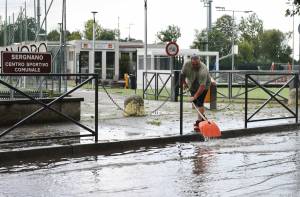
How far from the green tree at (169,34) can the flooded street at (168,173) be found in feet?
230

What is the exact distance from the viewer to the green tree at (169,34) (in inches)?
3191

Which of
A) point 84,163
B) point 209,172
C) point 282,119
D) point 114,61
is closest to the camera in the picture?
point 209,172

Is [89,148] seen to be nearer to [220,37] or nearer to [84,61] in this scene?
[84,61]

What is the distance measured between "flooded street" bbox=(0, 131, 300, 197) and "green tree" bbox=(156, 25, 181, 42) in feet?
230

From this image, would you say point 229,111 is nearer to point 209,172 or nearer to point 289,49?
point 209,172

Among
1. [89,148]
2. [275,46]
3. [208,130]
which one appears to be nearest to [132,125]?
[208,130]

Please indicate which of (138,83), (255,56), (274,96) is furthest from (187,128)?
(255,56)

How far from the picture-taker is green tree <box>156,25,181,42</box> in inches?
3191

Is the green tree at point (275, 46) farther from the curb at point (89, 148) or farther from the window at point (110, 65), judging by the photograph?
the curb at point (89, 148)

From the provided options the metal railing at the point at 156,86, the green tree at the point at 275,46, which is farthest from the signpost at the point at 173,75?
the green tree at the point at 275,46

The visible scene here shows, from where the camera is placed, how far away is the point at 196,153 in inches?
417

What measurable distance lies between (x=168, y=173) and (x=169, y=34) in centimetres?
7335

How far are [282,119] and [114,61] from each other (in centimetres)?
2989

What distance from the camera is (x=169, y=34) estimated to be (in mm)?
Answer: 81250
